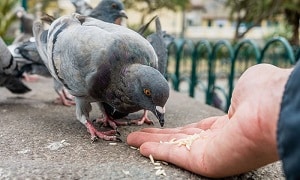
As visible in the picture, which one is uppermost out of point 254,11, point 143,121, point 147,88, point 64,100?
point 147,88

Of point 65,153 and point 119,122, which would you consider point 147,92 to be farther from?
point 119,122

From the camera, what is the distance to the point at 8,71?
3.64 m

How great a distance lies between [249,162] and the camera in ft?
5.54

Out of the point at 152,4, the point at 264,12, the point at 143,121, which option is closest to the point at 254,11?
the point at 264,12

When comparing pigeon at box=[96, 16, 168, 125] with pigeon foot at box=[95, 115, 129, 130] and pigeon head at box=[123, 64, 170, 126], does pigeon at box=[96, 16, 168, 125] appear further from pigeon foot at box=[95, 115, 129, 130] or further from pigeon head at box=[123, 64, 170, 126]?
pigeon head at box=[123, 64, 170, 126]

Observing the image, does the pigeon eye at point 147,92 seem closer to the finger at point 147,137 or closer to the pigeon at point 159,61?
the finger at point 147,137

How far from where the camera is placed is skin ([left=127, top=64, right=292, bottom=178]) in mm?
1519

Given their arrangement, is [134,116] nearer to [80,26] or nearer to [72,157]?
[80,26]

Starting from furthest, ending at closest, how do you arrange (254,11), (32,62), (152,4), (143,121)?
(152,4) < (254,11) < (32,62) < (143,121)

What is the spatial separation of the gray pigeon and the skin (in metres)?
0.33

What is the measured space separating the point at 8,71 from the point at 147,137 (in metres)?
1.88

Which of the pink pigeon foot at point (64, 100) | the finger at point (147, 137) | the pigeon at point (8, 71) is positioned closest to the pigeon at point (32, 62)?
the pink pigeon foot at point (64, 100)

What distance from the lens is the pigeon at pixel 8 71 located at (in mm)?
3541

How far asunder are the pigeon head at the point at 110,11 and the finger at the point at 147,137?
7.18 feet
